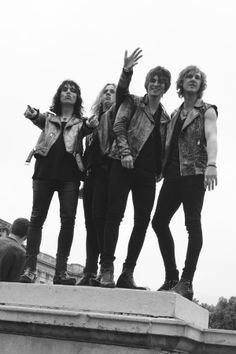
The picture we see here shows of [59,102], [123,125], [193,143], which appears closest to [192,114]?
[193,143]

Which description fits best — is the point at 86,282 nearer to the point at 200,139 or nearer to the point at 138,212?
the point at 138,212

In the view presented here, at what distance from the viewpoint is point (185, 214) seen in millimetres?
6273

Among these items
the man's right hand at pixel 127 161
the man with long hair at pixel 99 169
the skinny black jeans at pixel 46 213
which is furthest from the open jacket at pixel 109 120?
the skinny black jeans at pixel 46 213

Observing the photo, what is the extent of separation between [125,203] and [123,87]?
4.47 ft

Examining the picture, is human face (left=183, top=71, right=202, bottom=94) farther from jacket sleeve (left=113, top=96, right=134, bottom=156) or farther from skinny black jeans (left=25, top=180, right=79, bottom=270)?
skinny black jeans (left=25, top=180, right=79, bottom=270)

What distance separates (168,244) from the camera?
6445mm

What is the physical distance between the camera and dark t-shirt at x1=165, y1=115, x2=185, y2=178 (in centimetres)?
644

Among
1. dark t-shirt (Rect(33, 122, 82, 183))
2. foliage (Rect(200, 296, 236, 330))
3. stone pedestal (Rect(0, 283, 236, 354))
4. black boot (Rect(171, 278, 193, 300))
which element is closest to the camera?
stone pedestal (Rect(0, 283, 236, 354))

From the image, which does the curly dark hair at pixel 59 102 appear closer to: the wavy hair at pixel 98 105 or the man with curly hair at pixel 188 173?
the wavy hair at pixel 98 105

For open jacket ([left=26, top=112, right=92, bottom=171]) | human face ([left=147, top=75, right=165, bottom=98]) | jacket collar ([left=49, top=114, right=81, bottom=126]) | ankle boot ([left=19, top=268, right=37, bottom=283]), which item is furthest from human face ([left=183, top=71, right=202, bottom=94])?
ankle boot ([left=19, top=268, right=37, bottom=283])

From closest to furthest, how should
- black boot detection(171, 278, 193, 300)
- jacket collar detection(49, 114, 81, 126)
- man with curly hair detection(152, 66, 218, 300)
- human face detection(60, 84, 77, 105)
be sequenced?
1. black boot detection(171, 278, 193, 300)
2. man with curly hair detection(152, 66, 218, 300)
3. jacket collar detection(49, 114, 81, 126)
4. human face detection(60, 84, 77, 105)

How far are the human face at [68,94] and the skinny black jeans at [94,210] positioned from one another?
1.04 m

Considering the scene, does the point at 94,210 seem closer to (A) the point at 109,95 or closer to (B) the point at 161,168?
(B) the point at 161,168

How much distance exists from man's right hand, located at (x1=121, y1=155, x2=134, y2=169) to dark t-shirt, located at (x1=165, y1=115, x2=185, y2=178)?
1.56ft
